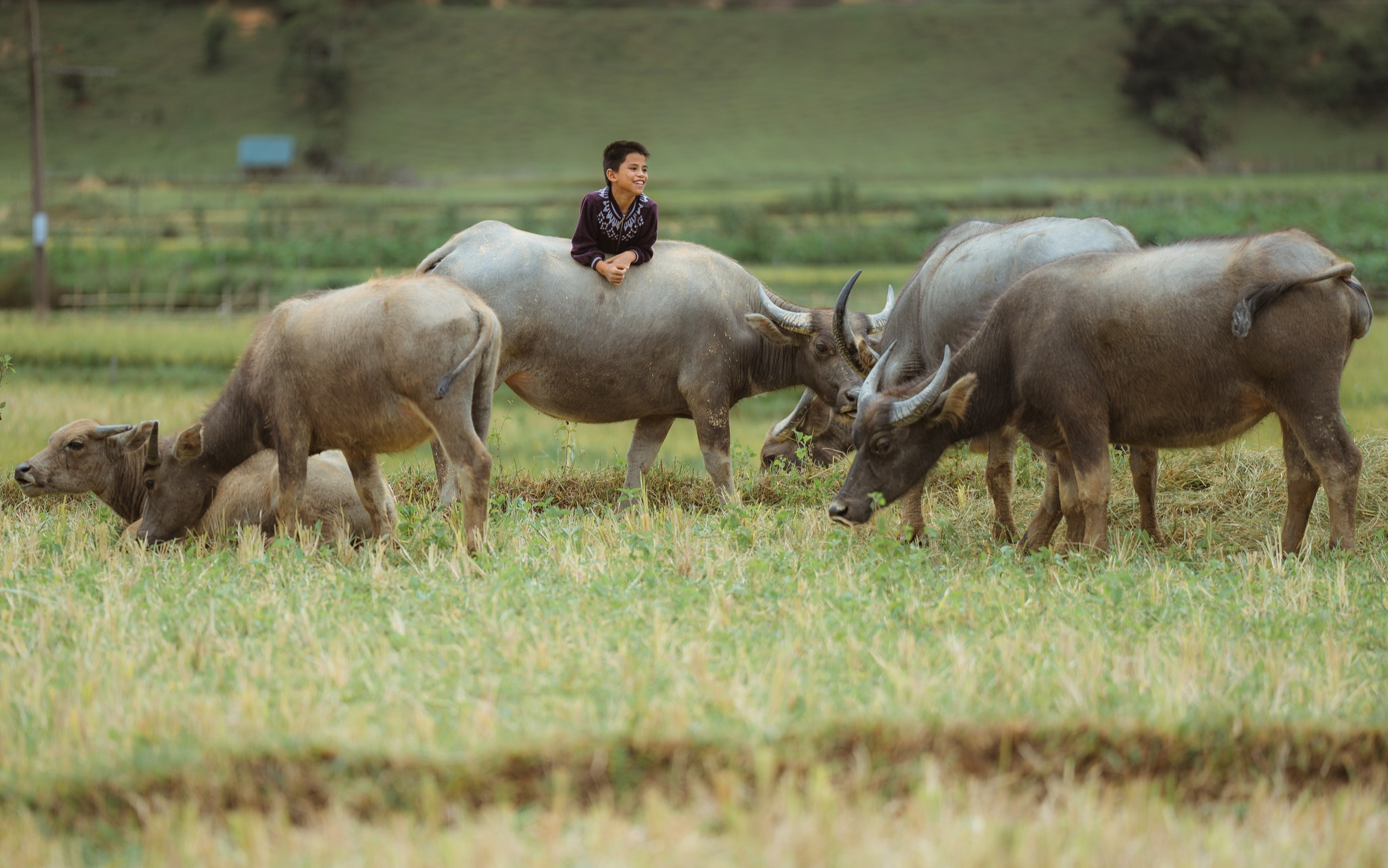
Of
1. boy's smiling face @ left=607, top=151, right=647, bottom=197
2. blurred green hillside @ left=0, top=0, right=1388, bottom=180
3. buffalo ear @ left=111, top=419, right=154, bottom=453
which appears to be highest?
blurred green hillside @ left=0, top=0, right=1388, bottom=180

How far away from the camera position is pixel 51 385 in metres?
14.5

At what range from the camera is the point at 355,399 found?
598 cm

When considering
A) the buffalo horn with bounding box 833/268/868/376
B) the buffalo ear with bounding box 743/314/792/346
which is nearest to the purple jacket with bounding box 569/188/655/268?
the buffalo ear with bounding box 743/314/792/346

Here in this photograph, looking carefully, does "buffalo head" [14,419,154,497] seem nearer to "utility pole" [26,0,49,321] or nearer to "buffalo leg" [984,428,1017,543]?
"buffalo leg" [984,428,1017,543]

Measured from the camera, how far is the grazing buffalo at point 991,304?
668 centimetres

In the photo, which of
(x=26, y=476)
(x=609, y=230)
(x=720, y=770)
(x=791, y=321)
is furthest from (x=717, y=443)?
(x=720, y=770)

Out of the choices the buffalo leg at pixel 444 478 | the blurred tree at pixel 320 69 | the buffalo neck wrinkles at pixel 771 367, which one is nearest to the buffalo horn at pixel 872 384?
the buffalo neck wrinkles at pixel 771 367

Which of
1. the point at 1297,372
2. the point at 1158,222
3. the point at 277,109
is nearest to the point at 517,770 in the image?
the point at 1297,372

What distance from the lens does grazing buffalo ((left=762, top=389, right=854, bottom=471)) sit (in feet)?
28.6

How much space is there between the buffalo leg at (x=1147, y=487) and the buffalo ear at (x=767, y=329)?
6.99 feet

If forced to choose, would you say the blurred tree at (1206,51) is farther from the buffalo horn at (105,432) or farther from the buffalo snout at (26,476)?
the buffalo snout at (26,476)

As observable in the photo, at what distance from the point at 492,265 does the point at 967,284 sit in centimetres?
274

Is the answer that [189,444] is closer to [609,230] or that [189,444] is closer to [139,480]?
[139,480]

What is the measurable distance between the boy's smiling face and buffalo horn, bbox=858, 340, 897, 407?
1.85m
